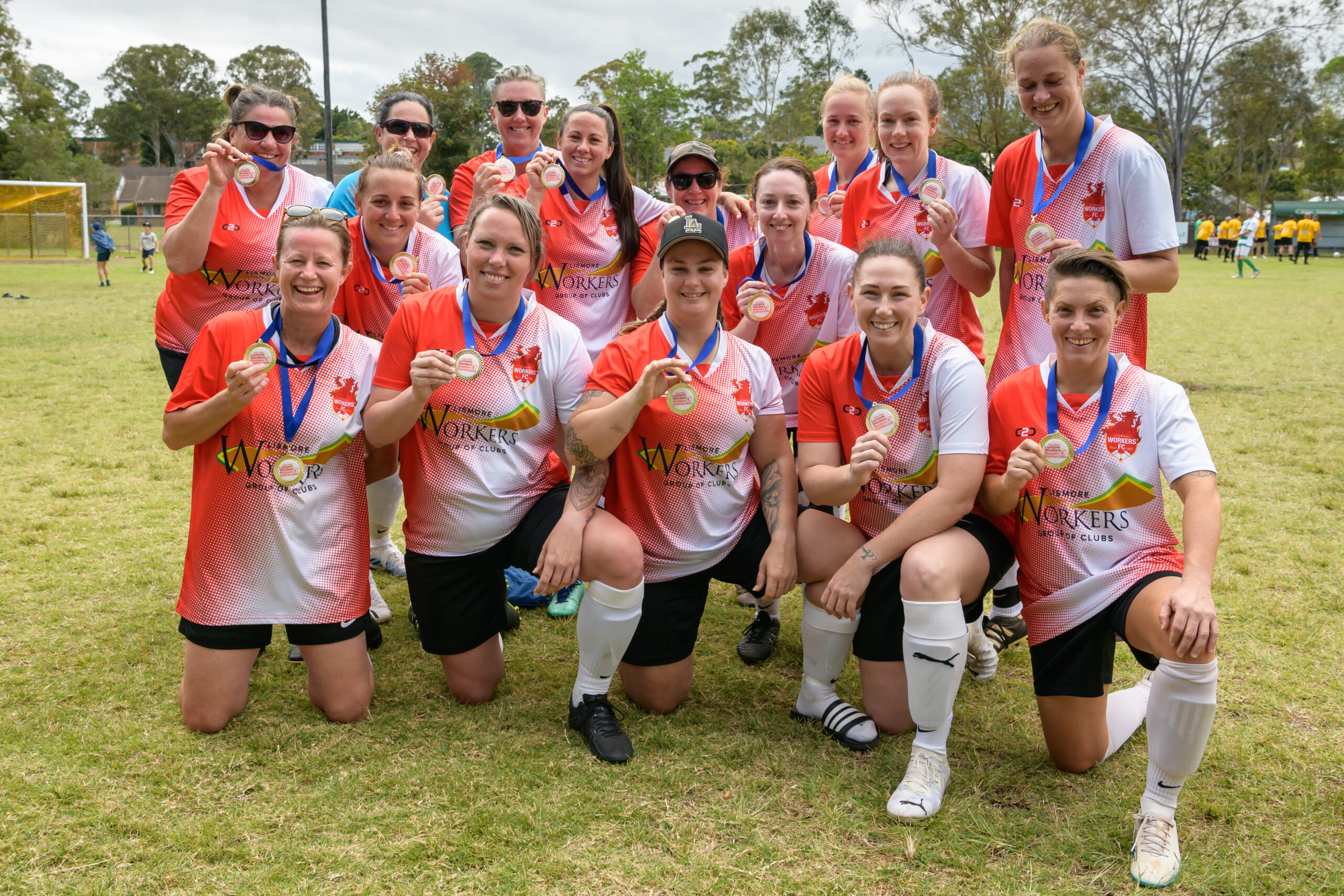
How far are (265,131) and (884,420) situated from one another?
3.16m

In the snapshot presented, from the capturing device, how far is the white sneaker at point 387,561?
5.57 meters

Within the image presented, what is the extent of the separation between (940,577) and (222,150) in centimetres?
357

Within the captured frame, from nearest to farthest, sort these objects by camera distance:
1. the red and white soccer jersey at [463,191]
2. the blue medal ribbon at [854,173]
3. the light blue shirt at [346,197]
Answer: the light blue shirt at [346,197] < the blue medal ribbon at [854,173] < the red and white soccer jersey at [463,191]

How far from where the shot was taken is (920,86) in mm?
4488

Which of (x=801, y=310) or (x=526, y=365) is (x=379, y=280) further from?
(x=801, y=310)

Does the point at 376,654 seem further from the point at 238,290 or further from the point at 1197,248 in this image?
the point at 1197,248

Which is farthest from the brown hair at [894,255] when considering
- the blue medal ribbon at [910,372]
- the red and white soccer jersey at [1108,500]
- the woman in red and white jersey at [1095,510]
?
the red and white soccer jersey at [1108,500]

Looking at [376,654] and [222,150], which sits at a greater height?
[222,150]

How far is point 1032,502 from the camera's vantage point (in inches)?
133

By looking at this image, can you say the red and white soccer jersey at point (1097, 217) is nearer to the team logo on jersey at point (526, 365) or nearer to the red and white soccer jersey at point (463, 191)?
the team logo on jersey at point (526, 365)

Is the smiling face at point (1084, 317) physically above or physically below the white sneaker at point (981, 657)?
above

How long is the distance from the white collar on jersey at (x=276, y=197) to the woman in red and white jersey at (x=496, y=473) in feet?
3.71

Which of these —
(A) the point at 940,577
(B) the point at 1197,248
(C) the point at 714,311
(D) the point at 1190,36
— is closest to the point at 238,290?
(C) the point at 714,311

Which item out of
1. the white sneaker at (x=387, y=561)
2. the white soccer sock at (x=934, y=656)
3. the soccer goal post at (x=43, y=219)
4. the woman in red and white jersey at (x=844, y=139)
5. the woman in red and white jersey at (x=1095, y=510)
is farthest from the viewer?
the soccer goal post at (x=43, y=219)
